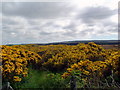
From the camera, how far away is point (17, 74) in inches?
175

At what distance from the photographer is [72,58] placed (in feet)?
19.0

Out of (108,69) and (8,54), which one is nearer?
(108,69)

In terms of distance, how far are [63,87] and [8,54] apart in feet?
Result: 8.67

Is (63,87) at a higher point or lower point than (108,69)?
lower

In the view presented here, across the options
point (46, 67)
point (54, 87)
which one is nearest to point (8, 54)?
point (46, 67)

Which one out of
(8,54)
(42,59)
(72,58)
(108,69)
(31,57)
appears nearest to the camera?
(108,69)

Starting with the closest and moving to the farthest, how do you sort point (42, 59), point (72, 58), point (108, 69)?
point (108, 69)
point (72, 58)
point (42, 59)

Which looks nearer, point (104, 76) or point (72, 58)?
point (104, 76)

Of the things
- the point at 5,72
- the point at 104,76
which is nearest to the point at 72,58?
the point at 104,76

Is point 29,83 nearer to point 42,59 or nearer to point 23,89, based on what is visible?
point 23,89

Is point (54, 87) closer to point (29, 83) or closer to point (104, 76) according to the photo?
point (29, 83)

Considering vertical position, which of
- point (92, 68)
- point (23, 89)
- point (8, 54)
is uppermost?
point (8, 54)

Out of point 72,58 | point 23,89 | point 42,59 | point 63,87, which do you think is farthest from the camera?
point 42,59

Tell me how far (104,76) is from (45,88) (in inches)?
81.5
